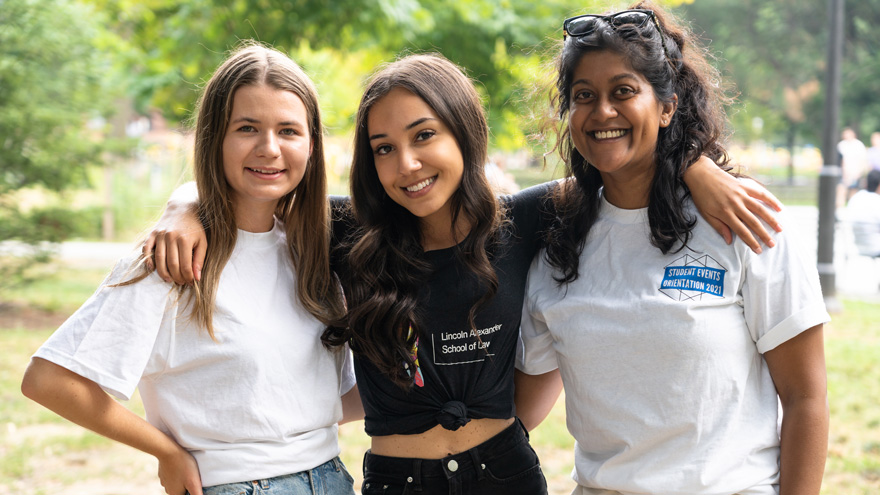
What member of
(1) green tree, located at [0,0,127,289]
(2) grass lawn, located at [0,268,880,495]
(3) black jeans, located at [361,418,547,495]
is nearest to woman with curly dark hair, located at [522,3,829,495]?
(3) black jeans, located at [361,418,547,495]

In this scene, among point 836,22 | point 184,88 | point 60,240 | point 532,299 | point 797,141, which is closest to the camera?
point 532,299

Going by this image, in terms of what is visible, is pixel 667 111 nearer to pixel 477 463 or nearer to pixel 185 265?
pixel 477 463

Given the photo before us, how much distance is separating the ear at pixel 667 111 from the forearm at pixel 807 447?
2.93ft

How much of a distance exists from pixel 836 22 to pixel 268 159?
856cm

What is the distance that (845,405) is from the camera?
6230mm

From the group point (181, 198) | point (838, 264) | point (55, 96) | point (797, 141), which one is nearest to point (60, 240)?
point (55, 96)

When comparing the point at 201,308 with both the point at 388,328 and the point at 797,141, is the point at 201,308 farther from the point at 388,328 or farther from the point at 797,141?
the point at 797,141

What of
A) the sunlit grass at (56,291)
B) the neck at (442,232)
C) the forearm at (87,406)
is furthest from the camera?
the sunlit grass at (56,291)

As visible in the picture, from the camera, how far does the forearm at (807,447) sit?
2.16 m

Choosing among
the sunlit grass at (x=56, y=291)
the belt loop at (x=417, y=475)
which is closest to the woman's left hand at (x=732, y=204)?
the belt loop at (x=417, y=475)

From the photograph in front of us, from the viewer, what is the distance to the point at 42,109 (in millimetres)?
9562

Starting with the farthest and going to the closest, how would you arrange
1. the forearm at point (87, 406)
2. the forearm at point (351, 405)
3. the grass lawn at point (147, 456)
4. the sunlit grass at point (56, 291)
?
the sunlit grass at point (56, 291) → the grass lawn at point (147, 456) → the forearm at point (351, 405) → the forearm at point (87, 406)

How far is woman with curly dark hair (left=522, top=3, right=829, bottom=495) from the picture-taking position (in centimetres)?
217

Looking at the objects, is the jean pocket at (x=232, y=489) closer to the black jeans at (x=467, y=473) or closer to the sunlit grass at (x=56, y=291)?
the black jeans at (x=467, y=473)
